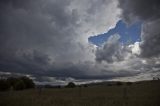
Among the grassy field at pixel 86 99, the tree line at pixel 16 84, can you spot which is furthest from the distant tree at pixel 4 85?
the grassy field at pixel 86 99

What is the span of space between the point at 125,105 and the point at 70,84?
112616mm

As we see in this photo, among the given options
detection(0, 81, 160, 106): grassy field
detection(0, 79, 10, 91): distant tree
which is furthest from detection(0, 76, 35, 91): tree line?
detection(0, 81, 160, 106): grassy field

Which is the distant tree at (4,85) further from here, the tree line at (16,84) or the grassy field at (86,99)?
the grassy field at (86,99)

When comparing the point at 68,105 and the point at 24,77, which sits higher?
the point at 24,77

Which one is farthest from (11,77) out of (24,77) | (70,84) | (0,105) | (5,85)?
(0,105)

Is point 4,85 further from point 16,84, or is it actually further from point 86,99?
point 86,99

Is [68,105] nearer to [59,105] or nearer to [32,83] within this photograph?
[59,105]

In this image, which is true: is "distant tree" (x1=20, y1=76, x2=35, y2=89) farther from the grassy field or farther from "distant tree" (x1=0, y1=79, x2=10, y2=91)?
the grassy field

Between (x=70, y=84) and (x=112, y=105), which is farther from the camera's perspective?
(x=70, y=84)

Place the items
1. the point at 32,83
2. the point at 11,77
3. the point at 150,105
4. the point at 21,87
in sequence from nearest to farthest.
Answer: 1. the point at 150,105
2. the point at 21,87
3. the point at 32,83
4. the point at 11,77

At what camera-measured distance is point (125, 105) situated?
24.6m

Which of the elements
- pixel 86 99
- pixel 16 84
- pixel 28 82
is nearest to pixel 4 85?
pixel 16 84

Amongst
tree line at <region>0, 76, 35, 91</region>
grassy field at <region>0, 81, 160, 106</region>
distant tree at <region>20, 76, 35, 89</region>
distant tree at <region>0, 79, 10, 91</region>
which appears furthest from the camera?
distant tree at <region>20, 76, 35, 89</region>

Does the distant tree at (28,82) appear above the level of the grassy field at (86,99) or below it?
above
